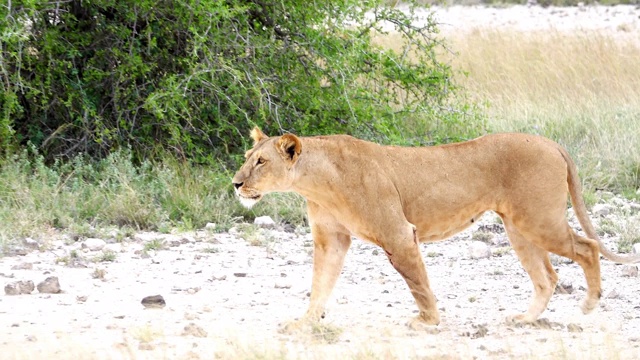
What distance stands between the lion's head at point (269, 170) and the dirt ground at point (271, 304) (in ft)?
2.31

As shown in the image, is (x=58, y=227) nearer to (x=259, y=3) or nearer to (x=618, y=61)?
(x=259, y=3)

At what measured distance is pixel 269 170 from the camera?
5984 millimetres

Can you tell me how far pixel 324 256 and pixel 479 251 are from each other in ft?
6.66

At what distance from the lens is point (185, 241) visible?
321 inches

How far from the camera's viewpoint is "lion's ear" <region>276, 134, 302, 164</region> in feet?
19.6

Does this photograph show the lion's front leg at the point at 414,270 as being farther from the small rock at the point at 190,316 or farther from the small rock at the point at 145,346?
the small rock at the point at 145,346

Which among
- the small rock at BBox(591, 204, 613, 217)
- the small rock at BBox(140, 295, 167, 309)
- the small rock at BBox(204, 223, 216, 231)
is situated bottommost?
the small rock at BBox(591, 204, 613, 217)

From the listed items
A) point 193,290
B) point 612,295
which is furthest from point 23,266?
point 612,295

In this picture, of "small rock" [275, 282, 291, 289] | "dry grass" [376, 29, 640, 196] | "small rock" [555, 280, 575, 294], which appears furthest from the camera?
"dry grass" [376, 29, 640, 196]

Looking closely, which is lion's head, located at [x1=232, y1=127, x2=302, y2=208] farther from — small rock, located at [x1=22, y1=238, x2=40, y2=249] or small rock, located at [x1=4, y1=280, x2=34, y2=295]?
small rock, located at [x1=22, y1=238, x2=40, y2=249]

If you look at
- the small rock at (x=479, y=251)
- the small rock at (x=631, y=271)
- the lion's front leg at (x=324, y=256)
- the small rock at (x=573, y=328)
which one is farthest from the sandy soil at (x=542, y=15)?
the lion's front leg at (x=324, y=256)

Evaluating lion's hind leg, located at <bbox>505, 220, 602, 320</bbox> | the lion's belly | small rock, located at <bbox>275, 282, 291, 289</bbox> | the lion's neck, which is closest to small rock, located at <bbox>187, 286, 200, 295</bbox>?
small rock, located at <bbox>275, 282, 291, 289</bbox>

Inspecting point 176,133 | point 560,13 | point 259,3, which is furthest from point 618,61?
point 560,13

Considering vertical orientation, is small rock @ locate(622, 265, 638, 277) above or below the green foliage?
below
